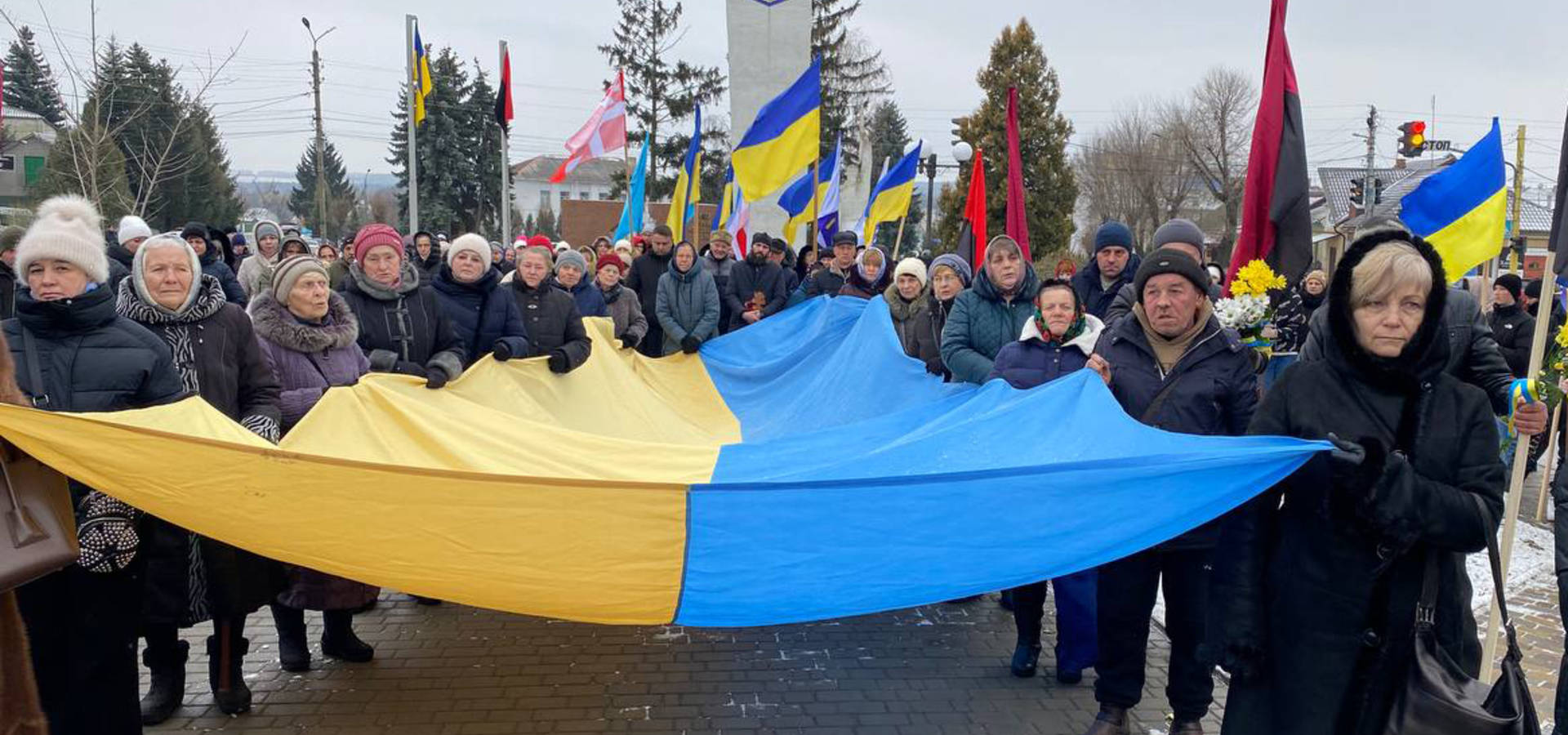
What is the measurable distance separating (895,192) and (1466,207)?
8.02 meters

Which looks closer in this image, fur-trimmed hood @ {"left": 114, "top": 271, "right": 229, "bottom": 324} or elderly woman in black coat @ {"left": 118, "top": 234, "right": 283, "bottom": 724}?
elderly woman in black coat @ {"left": 118, "top": 234, "right": 283, "bottom": 724}

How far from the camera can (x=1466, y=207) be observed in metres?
6.49

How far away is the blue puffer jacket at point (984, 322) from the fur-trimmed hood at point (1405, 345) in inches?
91.5

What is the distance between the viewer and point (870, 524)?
122 inches

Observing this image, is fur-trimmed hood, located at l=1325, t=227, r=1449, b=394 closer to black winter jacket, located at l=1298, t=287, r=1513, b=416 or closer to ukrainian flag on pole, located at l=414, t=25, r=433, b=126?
black winter jacket, located at l=1298, t=287, r=1513, b=416

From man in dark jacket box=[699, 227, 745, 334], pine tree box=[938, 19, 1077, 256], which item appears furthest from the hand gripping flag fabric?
pine tree box=[938, 19, 1077, 256]

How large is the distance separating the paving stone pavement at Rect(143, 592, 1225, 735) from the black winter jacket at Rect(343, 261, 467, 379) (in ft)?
4.59

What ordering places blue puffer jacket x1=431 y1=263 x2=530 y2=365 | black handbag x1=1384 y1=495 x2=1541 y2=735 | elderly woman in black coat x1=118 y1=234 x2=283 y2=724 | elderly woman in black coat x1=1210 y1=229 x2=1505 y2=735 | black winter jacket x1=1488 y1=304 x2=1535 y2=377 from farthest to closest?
black winter jacket x1=1488 y1=304 x2=1535 y2=377, blue puffer jacket x1=431 y1=263 x2=530 y2=365, elderly woman in black coat x1=118 y1=234 x2=283 y2=724, elderly woman in black coat x1=1210 y1=229 x2=1505 y2=735, black handbag x1=1384 y1=495 x2=1541 y2=735

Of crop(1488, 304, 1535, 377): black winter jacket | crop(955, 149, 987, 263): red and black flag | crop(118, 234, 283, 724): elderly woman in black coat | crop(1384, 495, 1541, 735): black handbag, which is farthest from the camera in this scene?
crop(1488, 304, 1535, 377): black winter jacket

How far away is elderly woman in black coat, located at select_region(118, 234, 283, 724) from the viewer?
144 inches

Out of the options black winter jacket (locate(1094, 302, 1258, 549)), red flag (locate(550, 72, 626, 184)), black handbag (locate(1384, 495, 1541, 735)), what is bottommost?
black handbag (locate(1384, 495, 1541, 735))

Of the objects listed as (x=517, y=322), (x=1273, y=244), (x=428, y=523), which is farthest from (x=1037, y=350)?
(x=517, y=322)

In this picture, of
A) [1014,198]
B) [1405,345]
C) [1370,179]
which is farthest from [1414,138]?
[1405,345]

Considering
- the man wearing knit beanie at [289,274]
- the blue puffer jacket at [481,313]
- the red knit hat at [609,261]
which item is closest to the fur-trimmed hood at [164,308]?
the man wearing knit beanie at [289,274]
